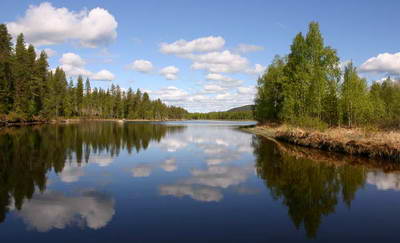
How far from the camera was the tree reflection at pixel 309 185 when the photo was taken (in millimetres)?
9773

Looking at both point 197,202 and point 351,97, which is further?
point 351,97

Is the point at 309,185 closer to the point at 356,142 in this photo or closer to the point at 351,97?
the point at 356,142

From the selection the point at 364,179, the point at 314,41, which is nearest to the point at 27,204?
the point at 364,179

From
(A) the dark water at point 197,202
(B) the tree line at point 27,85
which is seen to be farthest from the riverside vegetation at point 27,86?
(A) the dark water at point 197,202

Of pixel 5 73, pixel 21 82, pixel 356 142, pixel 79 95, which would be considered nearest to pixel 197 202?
pixel 356 142

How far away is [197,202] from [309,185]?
568cm

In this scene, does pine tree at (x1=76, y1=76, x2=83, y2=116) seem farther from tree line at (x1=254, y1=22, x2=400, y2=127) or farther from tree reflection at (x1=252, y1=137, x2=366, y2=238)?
tree reflection at (x1=252, y1=137, x2=366, y2=238)

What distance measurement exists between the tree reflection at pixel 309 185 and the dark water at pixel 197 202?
0.05 meters

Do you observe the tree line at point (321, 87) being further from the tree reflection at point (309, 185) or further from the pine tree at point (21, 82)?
the pine tree at point (21, 82)

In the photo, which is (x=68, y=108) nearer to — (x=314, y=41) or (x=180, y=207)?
(x=314, y=41)

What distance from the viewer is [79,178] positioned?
14742 millimetres

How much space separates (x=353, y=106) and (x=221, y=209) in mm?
35737

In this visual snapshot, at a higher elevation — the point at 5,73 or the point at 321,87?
the point at 5,73

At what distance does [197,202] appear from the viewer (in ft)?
35.8
